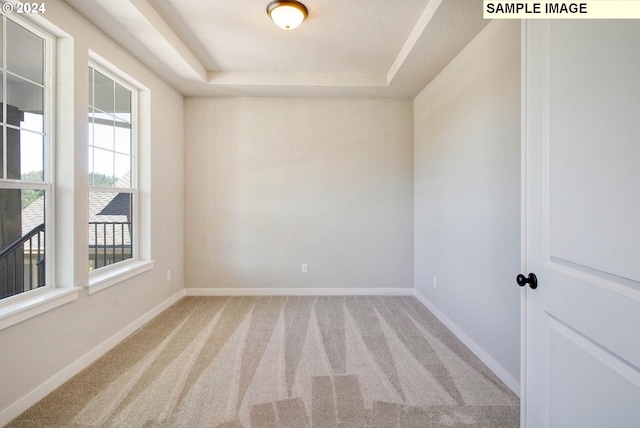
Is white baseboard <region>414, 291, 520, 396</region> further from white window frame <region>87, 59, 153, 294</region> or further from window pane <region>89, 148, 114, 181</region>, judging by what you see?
window pane <region>89, 148, 114, 181</region>

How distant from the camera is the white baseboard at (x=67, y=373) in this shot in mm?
1698

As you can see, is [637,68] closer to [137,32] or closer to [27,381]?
[137,32]

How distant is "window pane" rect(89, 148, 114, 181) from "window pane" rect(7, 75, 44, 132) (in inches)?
21.5

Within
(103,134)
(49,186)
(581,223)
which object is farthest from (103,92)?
(581,223)

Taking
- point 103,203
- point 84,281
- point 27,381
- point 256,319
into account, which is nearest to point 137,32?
point 103,203

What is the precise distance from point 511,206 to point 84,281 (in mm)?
3165

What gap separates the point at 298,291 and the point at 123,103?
2.91 metres

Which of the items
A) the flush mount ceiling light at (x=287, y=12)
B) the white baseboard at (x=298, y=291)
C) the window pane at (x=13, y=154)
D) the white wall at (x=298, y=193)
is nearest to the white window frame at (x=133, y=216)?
the window pane at (x=13, y=154)

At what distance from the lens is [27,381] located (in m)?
1.79

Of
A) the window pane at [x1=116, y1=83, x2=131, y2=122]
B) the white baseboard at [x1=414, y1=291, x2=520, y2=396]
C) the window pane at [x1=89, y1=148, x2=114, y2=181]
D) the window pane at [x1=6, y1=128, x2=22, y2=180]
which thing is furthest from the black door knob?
the window pane at [x1=116, y1=83, x2=131, y2=122]

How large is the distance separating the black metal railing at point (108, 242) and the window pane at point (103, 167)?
0.38 m

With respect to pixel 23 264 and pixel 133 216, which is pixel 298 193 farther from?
pixel 23 264

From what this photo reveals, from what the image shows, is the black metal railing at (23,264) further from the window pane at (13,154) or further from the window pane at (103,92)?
the window pane at (103,92)

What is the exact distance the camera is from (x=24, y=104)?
1928 mm
